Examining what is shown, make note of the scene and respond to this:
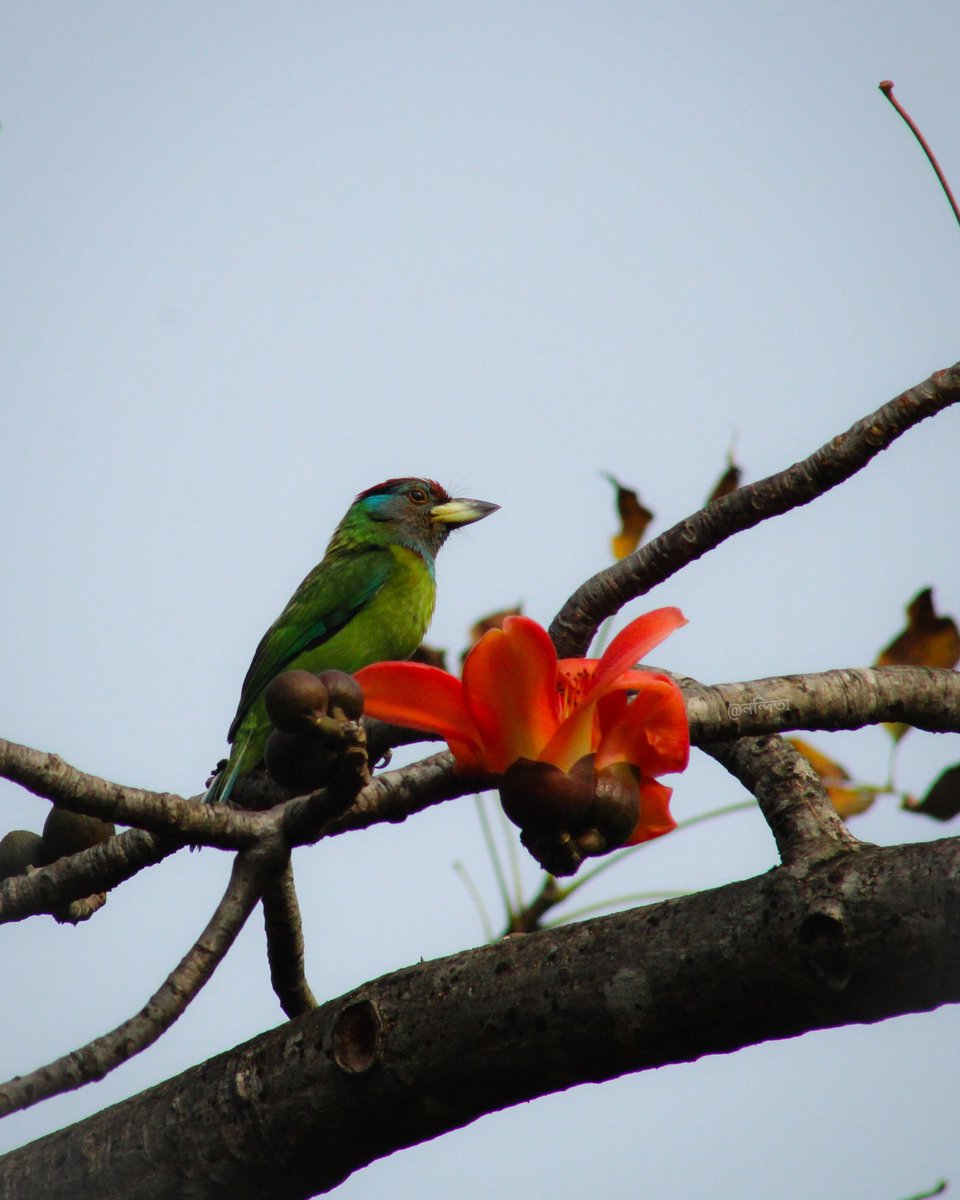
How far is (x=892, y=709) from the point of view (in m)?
2.18

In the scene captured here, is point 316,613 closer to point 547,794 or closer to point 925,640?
point 925,640

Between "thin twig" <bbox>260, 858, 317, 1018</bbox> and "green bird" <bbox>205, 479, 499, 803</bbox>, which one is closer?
"thin twig" <bbox>260, 858, 317, 1018</bbox>

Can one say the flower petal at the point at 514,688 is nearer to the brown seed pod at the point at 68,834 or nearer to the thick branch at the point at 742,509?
the thick branch at the point at 742,509

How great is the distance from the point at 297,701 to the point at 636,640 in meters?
0.39

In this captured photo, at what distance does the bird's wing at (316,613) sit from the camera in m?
5.95

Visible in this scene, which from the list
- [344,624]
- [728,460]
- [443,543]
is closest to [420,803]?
[728,460]

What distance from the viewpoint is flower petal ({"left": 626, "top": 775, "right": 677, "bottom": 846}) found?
1784 millimetres

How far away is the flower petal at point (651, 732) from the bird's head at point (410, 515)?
4817mm

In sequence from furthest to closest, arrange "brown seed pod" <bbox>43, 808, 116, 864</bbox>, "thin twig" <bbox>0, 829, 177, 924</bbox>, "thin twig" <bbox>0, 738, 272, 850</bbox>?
"brown seed pod" <bbox>43, 808, 116, 864</bbox> < "thin twig" <bbox>0, 829, 177, 924</bbox> < "thin twig" <bbox>0, 738, 272, 850</bbox>

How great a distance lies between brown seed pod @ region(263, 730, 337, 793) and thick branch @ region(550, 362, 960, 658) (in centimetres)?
90

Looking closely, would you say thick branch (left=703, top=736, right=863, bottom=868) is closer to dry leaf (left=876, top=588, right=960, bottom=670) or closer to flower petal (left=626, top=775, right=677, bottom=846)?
flower petal (left=626, top=775, right=677, bottom=846)

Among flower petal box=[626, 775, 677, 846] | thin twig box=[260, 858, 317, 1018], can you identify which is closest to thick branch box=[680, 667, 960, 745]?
flower petal box=[626, 775, 677, 846]

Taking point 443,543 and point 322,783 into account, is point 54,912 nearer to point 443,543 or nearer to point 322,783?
point 322,783

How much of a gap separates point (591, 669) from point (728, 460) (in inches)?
50.6
